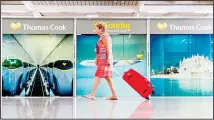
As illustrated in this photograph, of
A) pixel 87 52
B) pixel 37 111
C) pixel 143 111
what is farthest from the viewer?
pixel 87 52

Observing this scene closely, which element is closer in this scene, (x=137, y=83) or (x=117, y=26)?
(x=137, y=83)

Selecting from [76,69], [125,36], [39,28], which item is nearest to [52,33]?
[39,28]

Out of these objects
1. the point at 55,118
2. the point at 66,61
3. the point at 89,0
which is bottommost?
the point at 55,118

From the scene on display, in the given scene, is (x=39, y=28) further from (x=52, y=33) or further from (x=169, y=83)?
(x=169, y=83)

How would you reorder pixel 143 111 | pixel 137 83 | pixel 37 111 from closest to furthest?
pixel 37 111 < pixel 143 111 < pixel 137 83

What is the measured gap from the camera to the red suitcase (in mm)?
9055

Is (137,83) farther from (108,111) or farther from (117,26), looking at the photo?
(108,111)

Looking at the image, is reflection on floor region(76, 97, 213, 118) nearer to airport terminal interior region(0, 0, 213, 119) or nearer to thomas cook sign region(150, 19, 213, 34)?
airport terminal interior region(0, 0, 213, 119)

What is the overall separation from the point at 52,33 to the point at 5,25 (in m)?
1.34

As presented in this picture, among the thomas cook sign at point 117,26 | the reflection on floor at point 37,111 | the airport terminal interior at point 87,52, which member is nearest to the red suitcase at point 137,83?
the airport terminal interior at point 87,52

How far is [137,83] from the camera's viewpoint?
30.1ft

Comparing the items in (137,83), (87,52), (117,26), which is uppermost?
(117,26)

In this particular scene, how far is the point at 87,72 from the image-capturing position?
9.95m

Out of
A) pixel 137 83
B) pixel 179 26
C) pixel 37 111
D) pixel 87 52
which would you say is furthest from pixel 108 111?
pixel 179 26
